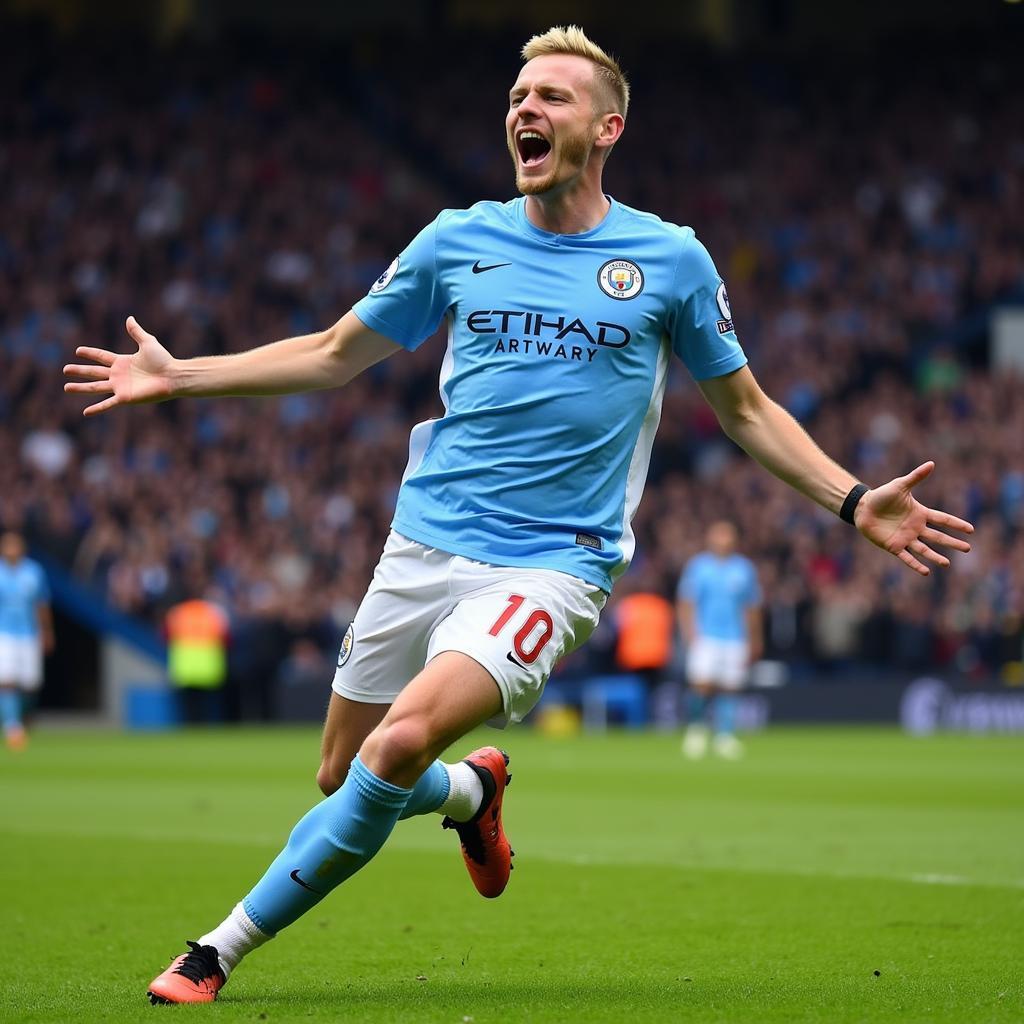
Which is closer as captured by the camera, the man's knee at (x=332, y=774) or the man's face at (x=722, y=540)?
the man's knee at (x=332, y=774)

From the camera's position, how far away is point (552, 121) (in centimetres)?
595

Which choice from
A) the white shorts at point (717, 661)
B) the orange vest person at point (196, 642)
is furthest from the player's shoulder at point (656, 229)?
the orange vest person at point (196, 642)

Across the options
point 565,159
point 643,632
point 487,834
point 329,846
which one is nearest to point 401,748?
point 329,846

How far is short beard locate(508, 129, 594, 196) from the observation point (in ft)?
19.5

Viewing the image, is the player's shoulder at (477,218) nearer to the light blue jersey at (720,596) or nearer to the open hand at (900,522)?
the open hand at (900,522)

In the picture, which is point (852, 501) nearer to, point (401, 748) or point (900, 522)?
point (900, 522)

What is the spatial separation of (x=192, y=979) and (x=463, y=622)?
1272 mm

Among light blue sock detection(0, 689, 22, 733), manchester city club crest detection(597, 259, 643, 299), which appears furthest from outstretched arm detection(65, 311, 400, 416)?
light blue sock detection(0, 689, 22, 733)

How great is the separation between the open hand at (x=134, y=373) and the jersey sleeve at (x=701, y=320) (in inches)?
60.8

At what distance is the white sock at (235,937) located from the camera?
18.7ft

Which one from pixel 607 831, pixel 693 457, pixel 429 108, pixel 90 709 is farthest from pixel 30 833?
pixel 429 108

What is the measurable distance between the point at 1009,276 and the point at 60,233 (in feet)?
53.9

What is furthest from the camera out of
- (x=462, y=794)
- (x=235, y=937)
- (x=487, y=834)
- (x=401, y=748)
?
(x=487, y=834)

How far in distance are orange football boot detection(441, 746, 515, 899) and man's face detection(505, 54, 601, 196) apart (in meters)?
2.01
